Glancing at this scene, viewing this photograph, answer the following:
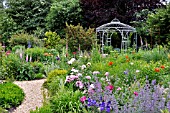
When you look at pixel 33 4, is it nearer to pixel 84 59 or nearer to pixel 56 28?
pixel 56 28

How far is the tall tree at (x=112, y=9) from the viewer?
14.9 meters

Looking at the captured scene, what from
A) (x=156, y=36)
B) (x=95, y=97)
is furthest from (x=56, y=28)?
(x=95, y=97)

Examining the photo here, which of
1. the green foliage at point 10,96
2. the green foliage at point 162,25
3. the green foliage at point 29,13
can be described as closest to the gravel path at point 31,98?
the green foliage at point 10,96

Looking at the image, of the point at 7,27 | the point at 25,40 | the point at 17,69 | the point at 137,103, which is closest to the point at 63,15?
the point at 25,40

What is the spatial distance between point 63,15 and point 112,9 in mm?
2979

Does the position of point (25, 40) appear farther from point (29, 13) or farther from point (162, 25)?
point (162, 25)

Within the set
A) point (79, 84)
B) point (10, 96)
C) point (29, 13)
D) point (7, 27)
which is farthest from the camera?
point (29, 13)

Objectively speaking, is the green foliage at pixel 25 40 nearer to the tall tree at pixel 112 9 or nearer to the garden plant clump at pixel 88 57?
the garden plant clump at pixel 88 57

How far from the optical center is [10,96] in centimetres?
562

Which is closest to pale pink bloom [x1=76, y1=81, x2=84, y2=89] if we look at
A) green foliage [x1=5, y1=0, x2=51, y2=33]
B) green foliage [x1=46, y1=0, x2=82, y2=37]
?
green foliage [x1=46, y1=0, x2=82, y2=37]

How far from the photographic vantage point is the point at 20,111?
547 cm

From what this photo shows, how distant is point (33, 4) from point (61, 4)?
110 inches

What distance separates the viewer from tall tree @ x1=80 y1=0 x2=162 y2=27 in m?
14.9

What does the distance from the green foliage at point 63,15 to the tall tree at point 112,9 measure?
65 cm
